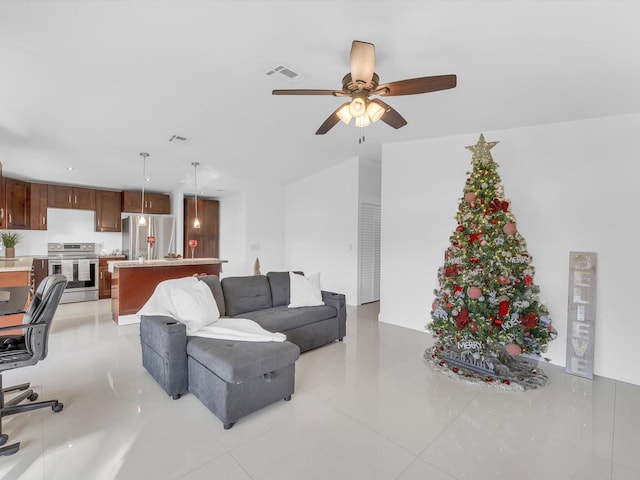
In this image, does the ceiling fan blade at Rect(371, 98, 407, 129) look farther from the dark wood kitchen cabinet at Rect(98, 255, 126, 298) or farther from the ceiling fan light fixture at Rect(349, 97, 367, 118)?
the dark wood kitchen cabinet at Rect(98, 255, 126, 298)

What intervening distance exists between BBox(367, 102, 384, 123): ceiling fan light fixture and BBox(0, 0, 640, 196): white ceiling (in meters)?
0.48

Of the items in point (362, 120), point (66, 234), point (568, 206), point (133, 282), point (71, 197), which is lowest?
point (133, 282)

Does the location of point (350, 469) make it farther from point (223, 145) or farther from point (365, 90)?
point (223, 145)

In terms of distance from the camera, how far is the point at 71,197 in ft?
20.5

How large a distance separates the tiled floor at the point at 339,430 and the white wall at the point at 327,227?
2847 millimetres

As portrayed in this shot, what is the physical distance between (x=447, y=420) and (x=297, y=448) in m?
1.16

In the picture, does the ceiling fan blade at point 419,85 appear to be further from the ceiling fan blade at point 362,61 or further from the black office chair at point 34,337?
the black office chair at point 34,337

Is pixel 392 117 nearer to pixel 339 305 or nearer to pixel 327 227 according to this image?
pixel 339 305

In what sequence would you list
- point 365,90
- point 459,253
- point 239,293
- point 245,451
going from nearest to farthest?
point 245,451 < point 365,90 < point 459,253 < point 239,293

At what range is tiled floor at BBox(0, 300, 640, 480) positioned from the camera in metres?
1.73

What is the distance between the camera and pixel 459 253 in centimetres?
313

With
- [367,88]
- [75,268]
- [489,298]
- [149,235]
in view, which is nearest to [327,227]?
[489,298]

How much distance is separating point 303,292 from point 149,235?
4670 mm

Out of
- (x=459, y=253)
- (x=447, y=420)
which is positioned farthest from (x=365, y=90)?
(x=447, y=420)
